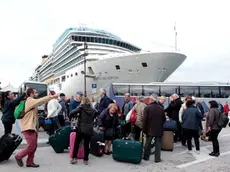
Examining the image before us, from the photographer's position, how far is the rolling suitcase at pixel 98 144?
16.6 feet

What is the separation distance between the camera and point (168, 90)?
20.0 meters

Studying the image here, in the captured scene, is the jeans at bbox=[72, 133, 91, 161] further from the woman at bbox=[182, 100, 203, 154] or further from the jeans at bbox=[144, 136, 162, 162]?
the woman at bbox=[182, 100, 203, 154]

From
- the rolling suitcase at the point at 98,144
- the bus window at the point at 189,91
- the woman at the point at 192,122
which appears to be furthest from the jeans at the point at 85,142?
the bus window at the point at 189,91

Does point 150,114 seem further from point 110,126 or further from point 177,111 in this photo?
point 177,111

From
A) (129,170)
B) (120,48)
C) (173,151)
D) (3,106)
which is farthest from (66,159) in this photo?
(120,48)

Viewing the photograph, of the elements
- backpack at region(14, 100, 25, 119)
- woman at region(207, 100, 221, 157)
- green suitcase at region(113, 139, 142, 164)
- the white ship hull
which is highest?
the white ship hull

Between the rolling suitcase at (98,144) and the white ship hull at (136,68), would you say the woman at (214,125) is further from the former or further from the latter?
the white ship hull at (136,68)

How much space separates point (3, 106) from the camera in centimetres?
521

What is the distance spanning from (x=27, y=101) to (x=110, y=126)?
6.51 ft

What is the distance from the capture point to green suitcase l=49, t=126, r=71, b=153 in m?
5.24

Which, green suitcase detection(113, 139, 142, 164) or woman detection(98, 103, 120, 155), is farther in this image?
woman detection(98, 103, 120, 155)

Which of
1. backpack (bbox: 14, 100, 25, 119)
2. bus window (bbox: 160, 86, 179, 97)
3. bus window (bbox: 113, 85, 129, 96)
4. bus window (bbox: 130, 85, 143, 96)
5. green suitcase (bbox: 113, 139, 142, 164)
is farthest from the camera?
bus window (bbox: 113, 85, 129, 96)

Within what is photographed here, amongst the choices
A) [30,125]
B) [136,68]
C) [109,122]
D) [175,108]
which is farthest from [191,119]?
[136,68]

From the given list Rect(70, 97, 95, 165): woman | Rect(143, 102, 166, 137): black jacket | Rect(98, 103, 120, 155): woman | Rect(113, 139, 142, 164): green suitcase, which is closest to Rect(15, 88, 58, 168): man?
Rect(70, 97, 95, 165): woman
